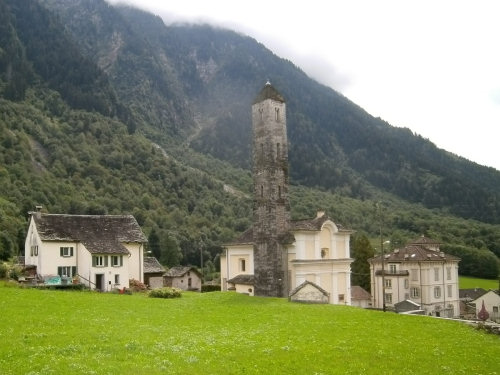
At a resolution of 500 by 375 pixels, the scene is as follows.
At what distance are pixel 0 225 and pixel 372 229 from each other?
10786 centimetres

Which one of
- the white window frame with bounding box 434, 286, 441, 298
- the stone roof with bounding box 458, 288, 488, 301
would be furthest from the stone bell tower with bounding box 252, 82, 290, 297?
the stone roof with bounding box 458, 288, 488, 301

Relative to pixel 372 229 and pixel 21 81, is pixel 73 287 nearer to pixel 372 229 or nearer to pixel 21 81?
pixel 372 229

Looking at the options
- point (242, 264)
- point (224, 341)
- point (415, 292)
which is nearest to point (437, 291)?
point (415, 292)

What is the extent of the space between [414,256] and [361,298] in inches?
378

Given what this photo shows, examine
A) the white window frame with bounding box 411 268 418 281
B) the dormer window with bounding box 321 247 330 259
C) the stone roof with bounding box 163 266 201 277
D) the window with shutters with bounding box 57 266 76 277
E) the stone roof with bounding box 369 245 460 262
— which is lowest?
the white window frame with bounding box 411 268 418 281

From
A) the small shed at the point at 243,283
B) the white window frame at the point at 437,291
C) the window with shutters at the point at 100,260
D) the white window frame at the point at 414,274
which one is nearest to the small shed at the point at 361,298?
the white window frame at the point at 414,274

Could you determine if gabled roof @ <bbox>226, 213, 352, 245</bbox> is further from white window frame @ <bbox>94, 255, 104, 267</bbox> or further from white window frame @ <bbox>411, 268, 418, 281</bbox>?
white window frame @ <bbox>411, 268, 418, 281</bbox>

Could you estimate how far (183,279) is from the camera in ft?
235

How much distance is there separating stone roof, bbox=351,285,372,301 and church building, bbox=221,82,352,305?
2241cm

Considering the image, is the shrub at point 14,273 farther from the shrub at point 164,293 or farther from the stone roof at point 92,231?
the shrub at point 164,293

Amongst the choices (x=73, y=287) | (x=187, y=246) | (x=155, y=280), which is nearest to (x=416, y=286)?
(x=155, y=280)

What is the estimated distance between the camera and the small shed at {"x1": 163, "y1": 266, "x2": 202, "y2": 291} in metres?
71.0

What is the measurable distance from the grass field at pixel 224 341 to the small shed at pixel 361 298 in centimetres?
3853

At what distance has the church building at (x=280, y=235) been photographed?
1929 inches
